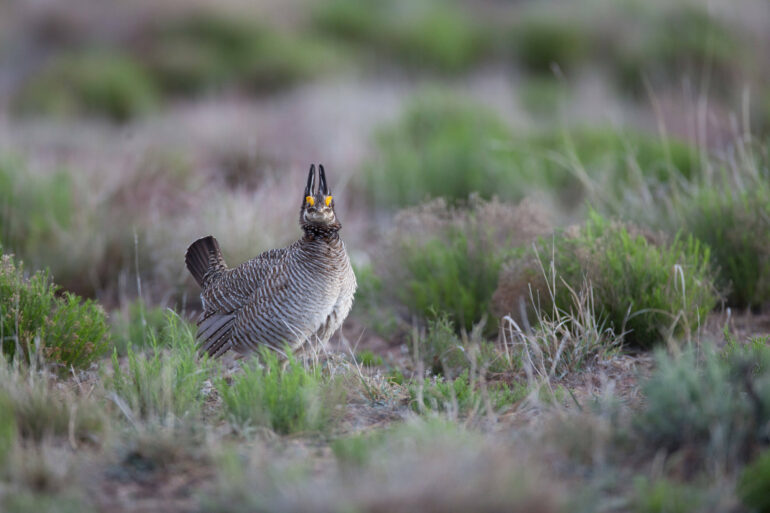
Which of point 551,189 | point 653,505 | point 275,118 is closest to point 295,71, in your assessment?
point 275,118

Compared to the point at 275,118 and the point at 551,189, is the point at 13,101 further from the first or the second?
the point at 551,189

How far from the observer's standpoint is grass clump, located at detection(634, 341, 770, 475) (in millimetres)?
3371

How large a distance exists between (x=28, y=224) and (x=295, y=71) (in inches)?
411

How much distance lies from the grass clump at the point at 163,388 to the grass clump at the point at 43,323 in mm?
536

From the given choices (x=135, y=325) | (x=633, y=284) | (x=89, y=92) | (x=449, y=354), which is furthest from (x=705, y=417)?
(x=89, y=92)

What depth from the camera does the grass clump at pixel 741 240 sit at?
19.9 feet

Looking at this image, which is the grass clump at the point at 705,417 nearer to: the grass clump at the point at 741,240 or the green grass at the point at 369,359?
the green grass at the point at 369,359

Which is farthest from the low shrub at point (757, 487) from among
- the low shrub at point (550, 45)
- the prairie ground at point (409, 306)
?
the low shrub at point (550, 45)

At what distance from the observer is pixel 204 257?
571 centimetres

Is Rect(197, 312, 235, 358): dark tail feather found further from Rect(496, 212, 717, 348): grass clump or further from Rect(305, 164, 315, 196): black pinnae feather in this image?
Rect(496, 212, 717, 348): grass clump

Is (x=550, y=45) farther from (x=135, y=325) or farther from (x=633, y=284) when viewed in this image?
(x=135, y=325)

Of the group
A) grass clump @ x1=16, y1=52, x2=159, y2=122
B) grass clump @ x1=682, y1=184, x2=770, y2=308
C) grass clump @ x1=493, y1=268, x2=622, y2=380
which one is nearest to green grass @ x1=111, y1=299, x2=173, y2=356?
grass clump @ x1=493, y1=268, x2=622, y2=380

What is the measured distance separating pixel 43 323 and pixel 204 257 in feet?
4.07

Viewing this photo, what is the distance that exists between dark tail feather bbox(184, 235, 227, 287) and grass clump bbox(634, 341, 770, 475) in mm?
3034
